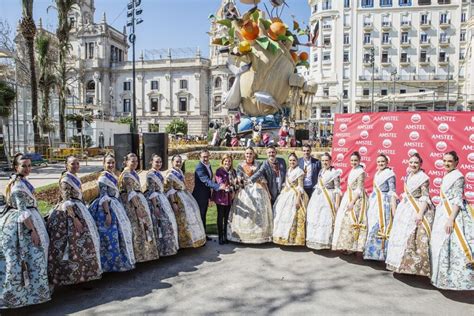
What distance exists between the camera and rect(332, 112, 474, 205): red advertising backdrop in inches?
237

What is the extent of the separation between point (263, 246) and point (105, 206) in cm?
304

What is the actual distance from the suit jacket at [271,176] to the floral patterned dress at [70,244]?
3.05 metres

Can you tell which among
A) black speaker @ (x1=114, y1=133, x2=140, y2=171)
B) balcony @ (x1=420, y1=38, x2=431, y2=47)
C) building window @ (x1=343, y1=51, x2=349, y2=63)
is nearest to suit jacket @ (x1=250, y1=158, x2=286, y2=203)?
black speaker @ (x1=114, y1=133, x2=140, y2=171)

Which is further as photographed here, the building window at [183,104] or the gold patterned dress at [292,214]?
the building window at [183,104]

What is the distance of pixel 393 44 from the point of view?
58.7 m

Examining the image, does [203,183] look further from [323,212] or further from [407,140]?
[407,140]

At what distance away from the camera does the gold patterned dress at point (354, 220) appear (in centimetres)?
571

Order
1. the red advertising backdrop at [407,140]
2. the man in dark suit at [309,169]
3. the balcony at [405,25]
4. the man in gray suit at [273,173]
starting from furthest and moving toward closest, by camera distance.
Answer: the balcony at [405,25] < the man in dark suit at [309,169] < the man in gray suit at [273,173] < the red advertising backdrop at [407,140]

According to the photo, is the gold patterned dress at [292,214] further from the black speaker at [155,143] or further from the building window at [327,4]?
the building window at [327,4]

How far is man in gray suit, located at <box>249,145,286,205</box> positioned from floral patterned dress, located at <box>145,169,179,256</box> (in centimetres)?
168

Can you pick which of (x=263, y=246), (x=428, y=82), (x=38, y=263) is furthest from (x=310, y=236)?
(x=428, y=82)

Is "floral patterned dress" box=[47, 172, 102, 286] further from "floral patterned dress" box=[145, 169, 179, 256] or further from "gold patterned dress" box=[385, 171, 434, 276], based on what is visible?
"gold patterned dress" box=[385, 171, 434, 276]

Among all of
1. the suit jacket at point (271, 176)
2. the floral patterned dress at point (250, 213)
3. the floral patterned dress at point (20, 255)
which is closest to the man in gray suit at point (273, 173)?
the suit jacket at point (271, 176)

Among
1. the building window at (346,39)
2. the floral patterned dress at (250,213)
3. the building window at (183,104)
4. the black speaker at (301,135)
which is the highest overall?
the building window at (346,39)
